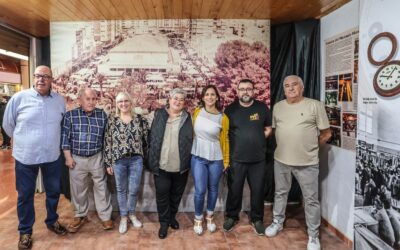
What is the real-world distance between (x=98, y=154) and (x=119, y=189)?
42 cm

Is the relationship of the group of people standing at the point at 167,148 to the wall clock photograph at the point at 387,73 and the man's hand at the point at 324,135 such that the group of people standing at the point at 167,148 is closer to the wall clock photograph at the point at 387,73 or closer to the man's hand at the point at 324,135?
the man's hand at the point at 324,135

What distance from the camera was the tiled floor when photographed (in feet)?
9.11

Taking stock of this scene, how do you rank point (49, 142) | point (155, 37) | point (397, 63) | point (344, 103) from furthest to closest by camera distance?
1. point (155, 37)
2. point (344, 103)
3. point (49, 142)
4. point (397, 63)

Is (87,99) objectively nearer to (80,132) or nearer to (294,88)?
(80,132)

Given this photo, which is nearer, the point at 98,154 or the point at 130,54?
the point at 98,154

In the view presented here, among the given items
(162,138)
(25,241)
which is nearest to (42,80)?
(162,138)

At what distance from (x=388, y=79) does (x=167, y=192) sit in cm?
211

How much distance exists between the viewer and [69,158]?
2.90 m

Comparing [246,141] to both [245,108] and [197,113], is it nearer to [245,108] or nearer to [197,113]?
[245,108]

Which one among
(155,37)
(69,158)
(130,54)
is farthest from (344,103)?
(69,158)

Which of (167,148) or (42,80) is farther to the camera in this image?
(167,148)

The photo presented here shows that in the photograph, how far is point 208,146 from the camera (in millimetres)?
2873

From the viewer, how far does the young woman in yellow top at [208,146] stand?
9.45ft

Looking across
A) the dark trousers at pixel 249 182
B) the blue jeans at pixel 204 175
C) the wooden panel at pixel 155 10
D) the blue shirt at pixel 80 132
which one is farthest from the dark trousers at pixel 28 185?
the dark trousers at pixel 249 182
